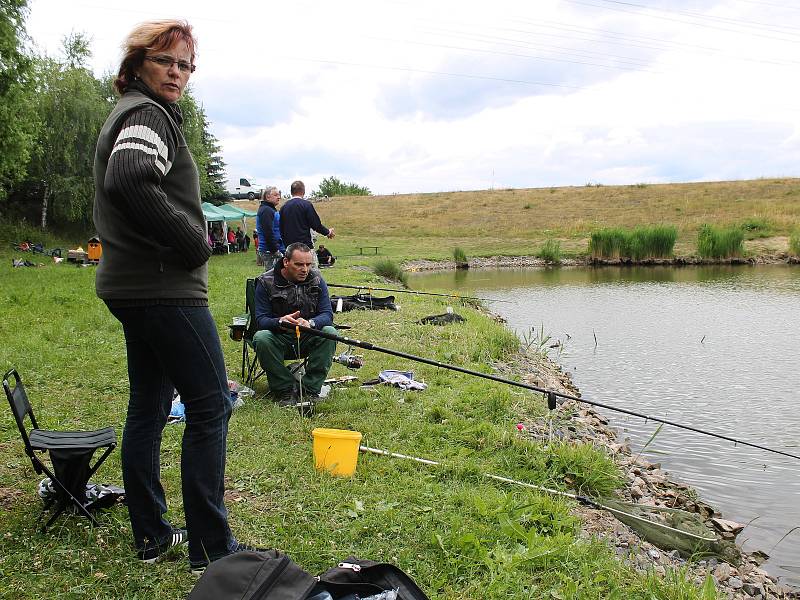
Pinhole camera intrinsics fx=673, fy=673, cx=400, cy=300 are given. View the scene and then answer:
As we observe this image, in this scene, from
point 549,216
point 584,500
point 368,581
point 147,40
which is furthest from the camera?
point 549,216

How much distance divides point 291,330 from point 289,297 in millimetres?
413

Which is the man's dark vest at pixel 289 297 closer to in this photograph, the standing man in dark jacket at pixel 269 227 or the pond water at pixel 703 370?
the pond water at pixel 703 370

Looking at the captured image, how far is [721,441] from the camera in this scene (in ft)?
21.1

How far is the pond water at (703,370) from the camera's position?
5.32 metres

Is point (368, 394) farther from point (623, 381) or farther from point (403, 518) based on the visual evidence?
point (623, 381)

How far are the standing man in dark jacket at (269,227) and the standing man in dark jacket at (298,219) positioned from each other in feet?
0.58

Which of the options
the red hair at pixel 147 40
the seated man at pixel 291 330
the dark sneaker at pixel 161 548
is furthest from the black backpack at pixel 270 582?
the seated man at pixel 291 330

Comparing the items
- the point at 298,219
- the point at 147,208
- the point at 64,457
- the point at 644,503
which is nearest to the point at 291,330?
the point at 64,457

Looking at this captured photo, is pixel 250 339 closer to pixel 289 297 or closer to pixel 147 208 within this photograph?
pixel 289 297

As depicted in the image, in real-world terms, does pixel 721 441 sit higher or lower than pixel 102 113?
lower

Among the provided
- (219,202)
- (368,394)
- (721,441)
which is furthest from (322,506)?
(219,202)

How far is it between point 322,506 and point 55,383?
338cm

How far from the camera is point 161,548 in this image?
9.14 ft

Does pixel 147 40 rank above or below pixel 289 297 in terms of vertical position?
above
